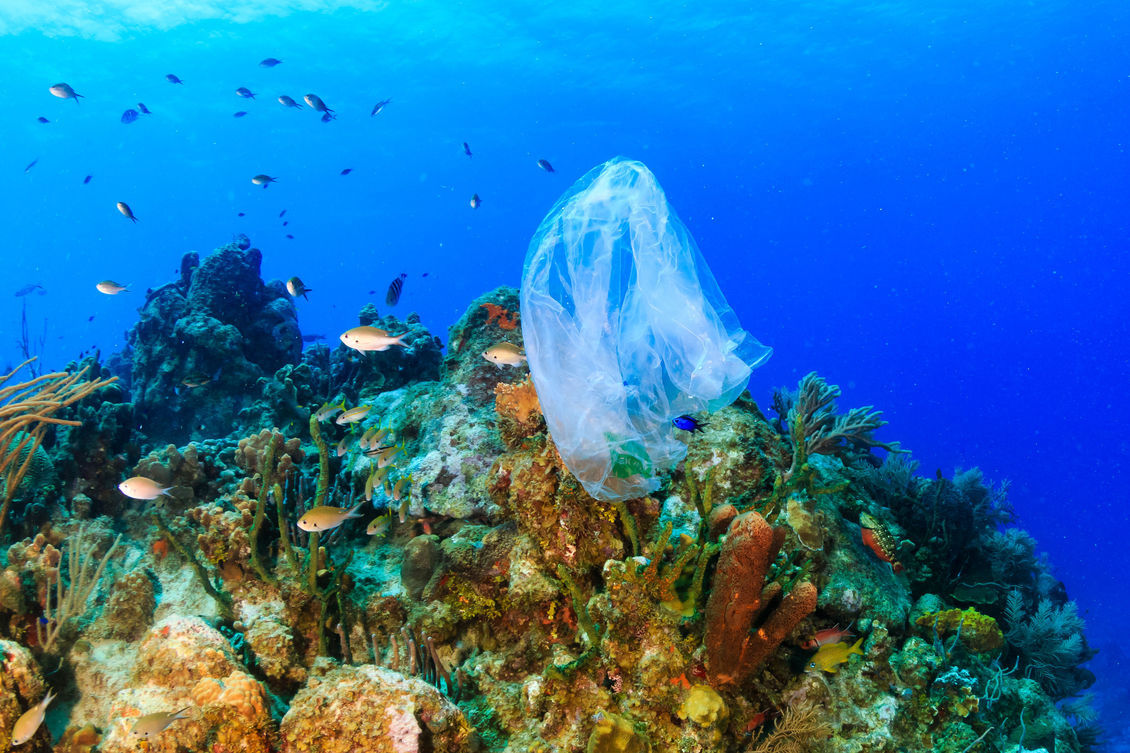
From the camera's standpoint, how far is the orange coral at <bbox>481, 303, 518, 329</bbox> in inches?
272

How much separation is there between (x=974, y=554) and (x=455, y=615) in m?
5.37

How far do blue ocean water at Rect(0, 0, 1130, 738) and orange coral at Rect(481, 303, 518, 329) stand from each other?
1240 centimetres

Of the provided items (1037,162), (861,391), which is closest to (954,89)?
(1037,162)

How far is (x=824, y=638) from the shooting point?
363 cm

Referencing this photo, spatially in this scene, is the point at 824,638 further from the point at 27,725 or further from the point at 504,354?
the point at 27,725

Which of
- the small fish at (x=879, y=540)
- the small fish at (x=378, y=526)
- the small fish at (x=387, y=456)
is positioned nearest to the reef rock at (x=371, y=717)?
the small fish at (x=378, y=526)

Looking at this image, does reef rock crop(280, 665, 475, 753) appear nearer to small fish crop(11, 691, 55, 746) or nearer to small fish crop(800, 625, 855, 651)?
small fish crop(11, 691, 55, 746)

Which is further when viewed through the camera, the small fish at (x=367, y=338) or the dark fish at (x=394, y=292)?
the dark fish at (x=394, y=292)

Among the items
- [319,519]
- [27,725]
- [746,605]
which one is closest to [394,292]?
[319,519]

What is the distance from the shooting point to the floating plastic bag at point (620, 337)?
3326 millimetres

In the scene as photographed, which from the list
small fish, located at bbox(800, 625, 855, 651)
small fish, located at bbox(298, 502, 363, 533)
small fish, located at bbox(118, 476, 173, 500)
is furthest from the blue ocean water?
small fish, located at bbox(118, 476, 173, 500)

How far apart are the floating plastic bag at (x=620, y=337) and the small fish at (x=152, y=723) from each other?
2.51 metres

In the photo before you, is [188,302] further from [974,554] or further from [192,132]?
[192,132]

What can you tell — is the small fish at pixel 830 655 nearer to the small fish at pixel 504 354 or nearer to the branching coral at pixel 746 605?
the branching coral at pixel 746 605
